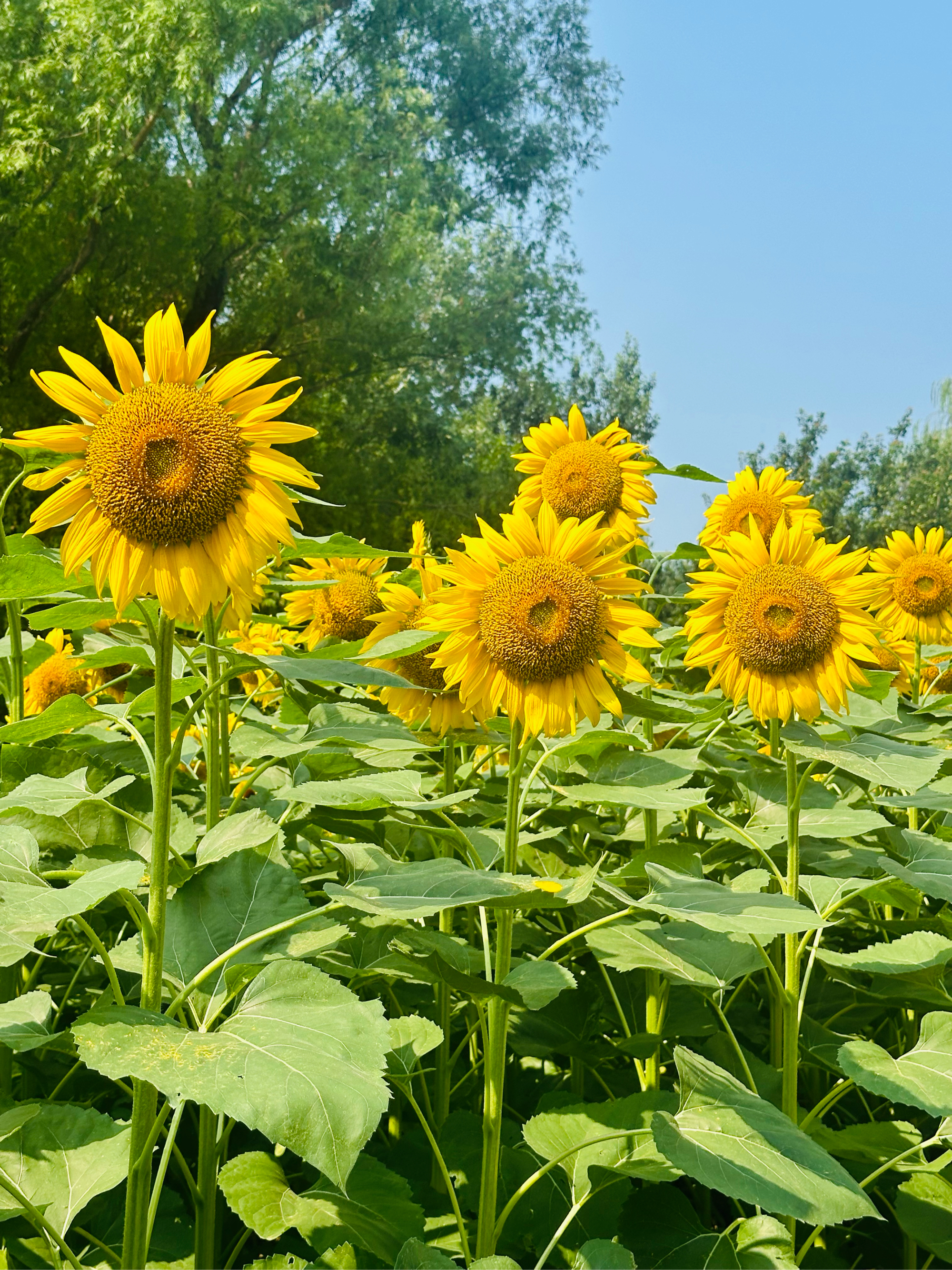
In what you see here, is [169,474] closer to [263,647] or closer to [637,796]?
[637,796]

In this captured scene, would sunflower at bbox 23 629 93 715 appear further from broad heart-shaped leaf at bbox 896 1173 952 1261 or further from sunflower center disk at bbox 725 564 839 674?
broad heart-shaped leaf at bbox 896 1173 952 1261

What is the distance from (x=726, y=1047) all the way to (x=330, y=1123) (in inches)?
43.7

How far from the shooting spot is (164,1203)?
1.59m

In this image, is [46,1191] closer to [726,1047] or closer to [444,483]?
[726,1047]

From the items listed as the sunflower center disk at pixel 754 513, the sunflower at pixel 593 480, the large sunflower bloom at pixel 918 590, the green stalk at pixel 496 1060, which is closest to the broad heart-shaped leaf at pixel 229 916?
the green stalk at pixel 496 1060

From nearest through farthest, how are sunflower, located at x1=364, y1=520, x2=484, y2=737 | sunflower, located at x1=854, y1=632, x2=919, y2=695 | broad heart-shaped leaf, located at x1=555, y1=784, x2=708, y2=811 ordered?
broad heart-shaped leaf, located at x1=555, y1=784, x2=708, y2=811
sunflower, located at x1=364, y1=520, x2=484, y2=737
sunflower, located at x1=854, y1=632, x2=919, y2=695

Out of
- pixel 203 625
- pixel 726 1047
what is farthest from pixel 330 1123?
pixel 726 1047

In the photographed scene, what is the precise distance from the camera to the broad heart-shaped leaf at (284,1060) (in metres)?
0.96

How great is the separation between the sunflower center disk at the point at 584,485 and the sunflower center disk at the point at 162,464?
4.71 ft

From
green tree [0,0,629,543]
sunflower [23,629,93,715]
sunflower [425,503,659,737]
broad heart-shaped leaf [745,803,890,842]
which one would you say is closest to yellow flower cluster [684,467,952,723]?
broad heart-shaped leaf [745,803,890,842]

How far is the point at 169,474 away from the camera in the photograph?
1349 millimetres

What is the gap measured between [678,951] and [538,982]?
0.98 feet

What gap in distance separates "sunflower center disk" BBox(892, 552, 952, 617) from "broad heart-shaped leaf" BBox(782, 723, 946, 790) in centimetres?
152

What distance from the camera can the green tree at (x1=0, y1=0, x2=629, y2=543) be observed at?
1781 centimetres
